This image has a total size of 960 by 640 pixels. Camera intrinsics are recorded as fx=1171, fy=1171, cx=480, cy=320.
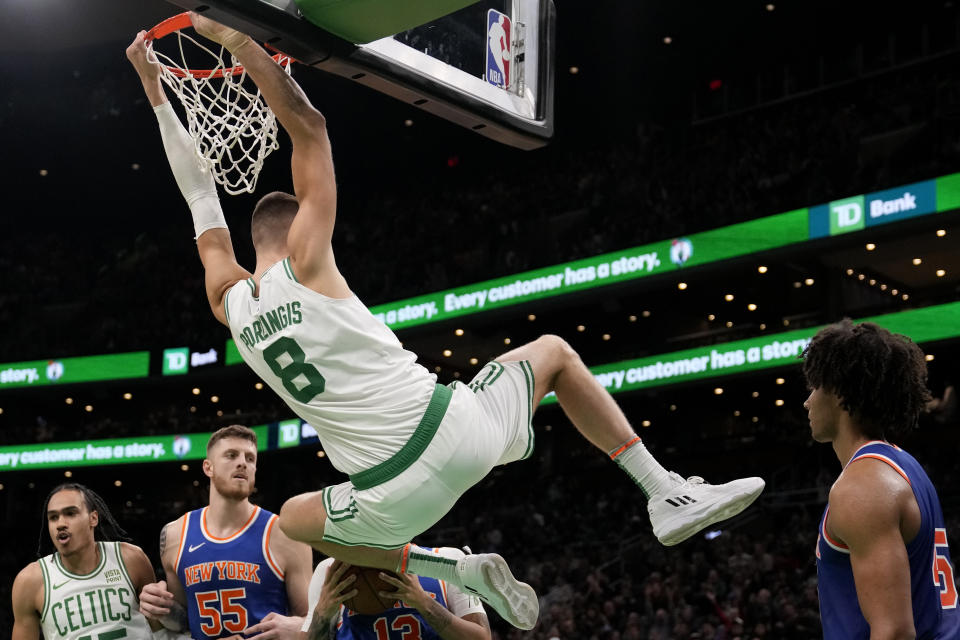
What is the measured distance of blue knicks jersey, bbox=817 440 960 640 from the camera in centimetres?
321

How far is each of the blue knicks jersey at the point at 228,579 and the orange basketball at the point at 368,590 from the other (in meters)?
0.87

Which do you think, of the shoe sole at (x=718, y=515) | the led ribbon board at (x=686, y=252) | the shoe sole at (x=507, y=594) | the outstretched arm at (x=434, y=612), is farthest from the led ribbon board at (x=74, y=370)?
the shoe sole at (x=718, y=515)

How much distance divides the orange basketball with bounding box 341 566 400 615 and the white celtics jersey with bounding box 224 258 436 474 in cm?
69

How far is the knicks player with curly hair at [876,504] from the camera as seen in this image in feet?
10.2

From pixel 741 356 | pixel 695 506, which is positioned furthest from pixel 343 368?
pixel 741 356

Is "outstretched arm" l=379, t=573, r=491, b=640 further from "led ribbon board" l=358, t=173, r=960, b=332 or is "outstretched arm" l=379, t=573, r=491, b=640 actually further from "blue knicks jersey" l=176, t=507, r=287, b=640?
"led ribbon board" l=358, t=173, r=960, b=332

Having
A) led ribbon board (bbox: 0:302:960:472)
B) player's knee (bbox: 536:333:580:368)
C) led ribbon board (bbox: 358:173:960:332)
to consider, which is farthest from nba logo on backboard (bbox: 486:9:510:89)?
led ribbon board (bbox: 358:173:960:332)

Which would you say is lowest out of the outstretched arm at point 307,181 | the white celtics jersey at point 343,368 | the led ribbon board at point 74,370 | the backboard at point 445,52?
the white celtics jersey at point 343,368

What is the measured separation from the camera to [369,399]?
156 inches

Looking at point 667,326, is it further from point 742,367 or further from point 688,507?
point 688,507

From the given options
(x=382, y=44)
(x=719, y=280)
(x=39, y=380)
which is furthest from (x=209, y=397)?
(x=382, y=44)

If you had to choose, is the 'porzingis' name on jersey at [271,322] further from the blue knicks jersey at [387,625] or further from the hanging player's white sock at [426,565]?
the blue knicks jersey at [387,625]

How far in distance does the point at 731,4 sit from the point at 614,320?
647 cm

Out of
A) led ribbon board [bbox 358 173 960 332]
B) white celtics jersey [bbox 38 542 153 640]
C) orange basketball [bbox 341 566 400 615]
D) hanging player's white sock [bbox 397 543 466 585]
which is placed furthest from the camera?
led ribbon board [bbox 358 173 960 332]
